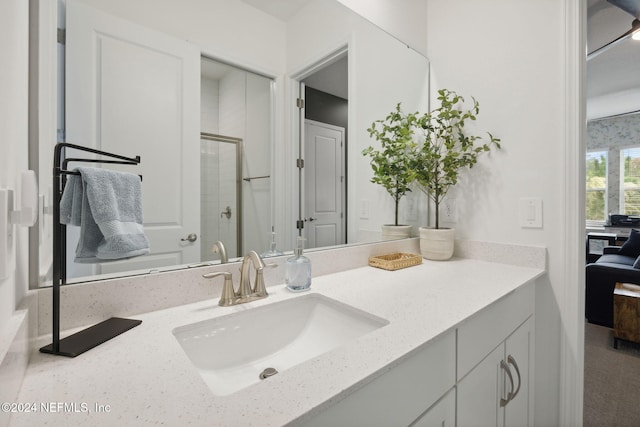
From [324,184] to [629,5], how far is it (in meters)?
2.38

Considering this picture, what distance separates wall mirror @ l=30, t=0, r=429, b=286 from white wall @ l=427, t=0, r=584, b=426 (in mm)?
518

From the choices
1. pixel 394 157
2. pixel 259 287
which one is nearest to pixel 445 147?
pixel 394 157

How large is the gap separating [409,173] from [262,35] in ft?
2.95

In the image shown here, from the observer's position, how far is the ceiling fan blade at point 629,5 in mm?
1826

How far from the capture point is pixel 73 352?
21.3 inches

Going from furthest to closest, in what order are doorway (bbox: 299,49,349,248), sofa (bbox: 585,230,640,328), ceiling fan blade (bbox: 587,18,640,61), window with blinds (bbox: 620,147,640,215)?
window with blinds (bbox: 620,147,640,215), sofa (bbox: 585,230,640,328), ceiling fan blade (bbox: 587,18,640,61), doorway (bbox: 299,49,349,248)

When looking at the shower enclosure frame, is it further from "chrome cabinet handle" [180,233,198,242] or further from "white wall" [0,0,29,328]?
"white wall" [0,0,29,328]

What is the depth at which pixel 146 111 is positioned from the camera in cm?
79

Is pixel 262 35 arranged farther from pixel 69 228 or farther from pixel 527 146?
pixel 527 146

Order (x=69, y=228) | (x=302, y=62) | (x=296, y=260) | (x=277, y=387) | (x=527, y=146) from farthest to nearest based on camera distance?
(x=527, y=146)
(x=302, y=62)
(x=296, y=260)
(x=69, y=228)
(x=277, y=387)

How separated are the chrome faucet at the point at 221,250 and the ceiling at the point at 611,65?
283 cm

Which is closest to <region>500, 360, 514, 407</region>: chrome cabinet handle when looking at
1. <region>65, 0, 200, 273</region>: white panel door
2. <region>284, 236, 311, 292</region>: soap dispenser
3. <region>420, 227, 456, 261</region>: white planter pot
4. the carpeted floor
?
<region>420, 227, 456, 261</region>: white planter pot

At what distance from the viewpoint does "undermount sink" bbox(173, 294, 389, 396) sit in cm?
69

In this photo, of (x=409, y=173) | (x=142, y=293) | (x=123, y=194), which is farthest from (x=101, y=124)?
(x=409, y=173)
